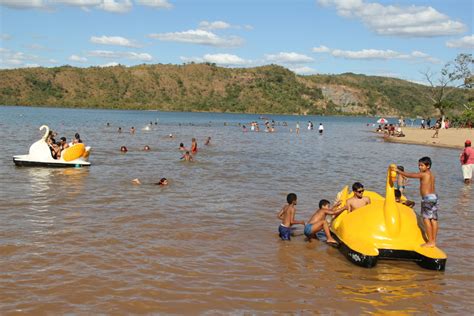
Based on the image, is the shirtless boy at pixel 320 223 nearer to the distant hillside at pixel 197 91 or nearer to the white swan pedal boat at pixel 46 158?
the white swan pedal boat at pixel 46 158

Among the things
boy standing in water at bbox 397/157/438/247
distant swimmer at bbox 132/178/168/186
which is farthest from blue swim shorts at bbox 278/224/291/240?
distant swimmer at bbox 132/178/168/186

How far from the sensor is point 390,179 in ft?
26.9

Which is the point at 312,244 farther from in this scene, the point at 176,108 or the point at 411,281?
the point at 176,108

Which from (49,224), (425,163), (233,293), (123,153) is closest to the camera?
(233,293)

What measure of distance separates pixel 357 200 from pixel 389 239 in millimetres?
1429

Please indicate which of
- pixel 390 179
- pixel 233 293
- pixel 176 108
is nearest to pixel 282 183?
pixel 390 179

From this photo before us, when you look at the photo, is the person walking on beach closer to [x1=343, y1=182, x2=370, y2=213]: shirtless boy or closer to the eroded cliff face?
[x1=343, y1=182, x2=370, y2=213]: shirtless boy

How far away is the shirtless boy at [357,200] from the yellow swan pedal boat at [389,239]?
799 millimetres

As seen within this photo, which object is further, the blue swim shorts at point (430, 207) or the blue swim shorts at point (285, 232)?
the blue swim shorts at point (285, 232)

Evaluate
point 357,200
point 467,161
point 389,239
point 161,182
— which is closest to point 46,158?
point 161,182

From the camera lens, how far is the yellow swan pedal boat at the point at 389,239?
7.75 m

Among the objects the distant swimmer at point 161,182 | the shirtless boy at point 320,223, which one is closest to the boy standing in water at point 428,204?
the shirtless boy at point 320,223

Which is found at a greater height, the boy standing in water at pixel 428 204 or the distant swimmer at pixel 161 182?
the boy standing in water at pixel 428 204

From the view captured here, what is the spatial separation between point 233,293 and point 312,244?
9.74 feet
